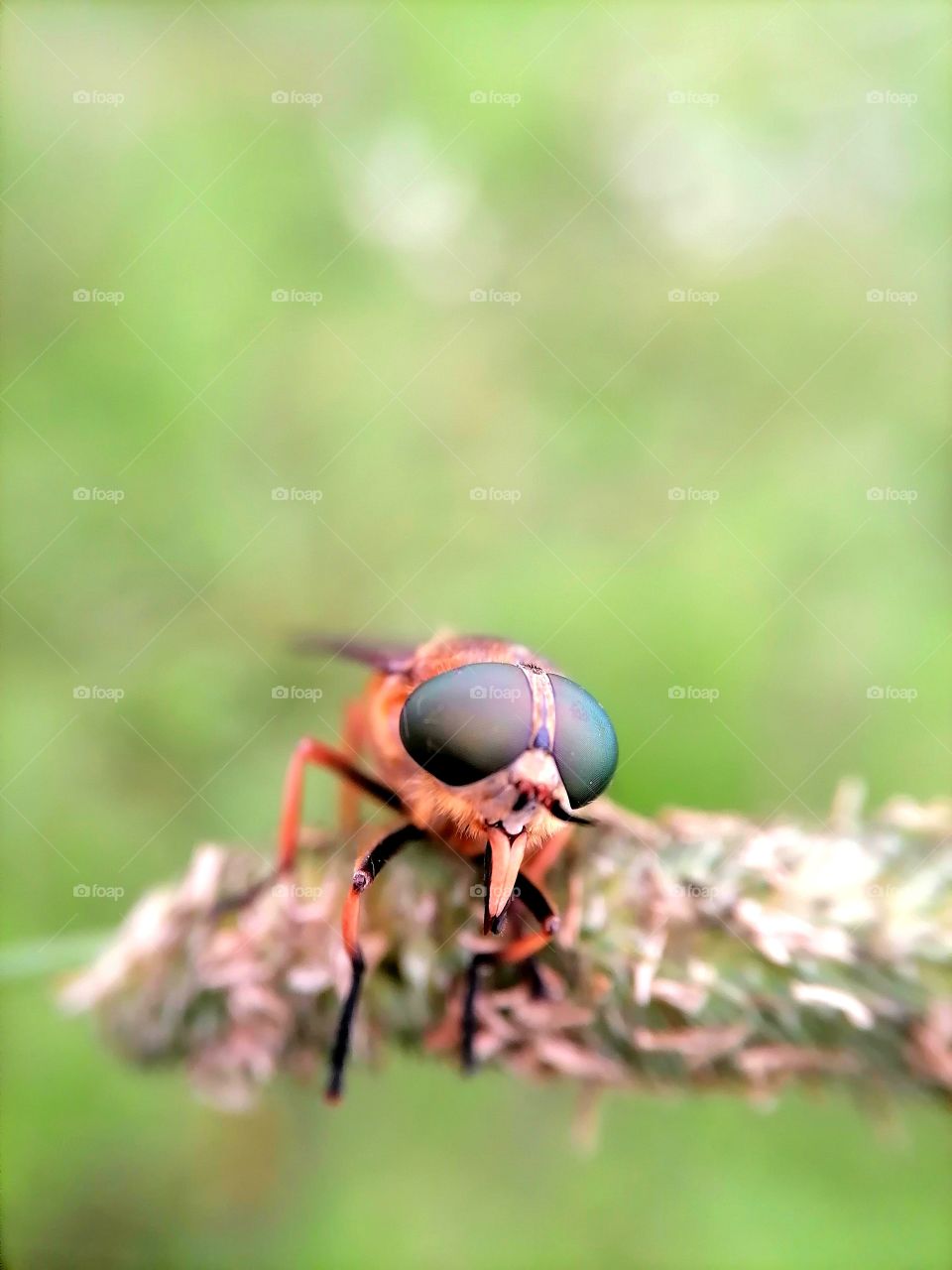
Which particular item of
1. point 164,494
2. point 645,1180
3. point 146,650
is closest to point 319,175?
point 164,494

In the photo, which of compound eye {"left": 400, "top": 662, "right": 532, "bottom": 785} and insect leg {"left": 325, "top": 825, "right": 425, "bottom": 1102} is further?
insect leg {"left": 325, "top": 825, "right": 425, "bottom": 1102}

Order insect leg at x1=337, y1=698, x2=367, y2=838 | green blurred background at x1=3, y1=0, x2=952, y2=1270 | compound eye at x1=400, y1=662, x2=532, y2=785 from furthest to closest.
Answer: green blurred background at x1=3, y1=0, x2=952, y2=1270 → insect leg at x1=337, y1=698, x2=367, y2=838 → compound eye at x1=400, y1=662, x2=532, y2=785

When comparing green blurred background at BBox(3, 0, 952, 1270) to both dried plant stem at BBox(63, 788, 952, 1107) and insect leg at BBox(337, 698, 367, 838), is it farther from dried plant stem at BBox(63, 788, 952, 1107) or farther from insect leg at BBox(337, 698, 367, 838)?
insect leg at BBox(337, 698, 367, 838)

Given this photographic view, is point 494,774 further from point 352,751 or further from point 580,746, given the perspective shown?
point 352,751

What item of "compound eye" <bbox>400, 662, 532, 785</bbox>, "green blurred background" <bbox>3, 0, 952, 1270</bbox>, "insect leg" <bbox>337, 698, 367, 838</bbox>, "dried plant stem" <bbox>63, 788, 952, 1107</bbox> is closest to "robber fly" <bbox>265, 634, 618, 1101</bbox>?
"compound eye" <bbox>400, 662, 532, 785</bbox>

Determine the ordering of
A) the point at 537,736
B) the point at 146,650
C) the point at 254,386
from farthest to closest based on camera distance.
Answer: the point at 254,386
the point at 146,650
the point at 537,736

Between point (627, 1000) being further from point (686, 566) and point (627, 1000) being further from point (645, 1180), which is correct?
point (686, 566)

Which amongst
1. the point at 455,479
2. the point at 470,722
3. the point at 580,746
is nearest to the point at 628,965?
the point at 580,746
